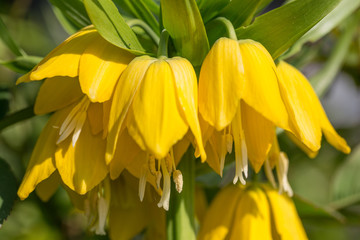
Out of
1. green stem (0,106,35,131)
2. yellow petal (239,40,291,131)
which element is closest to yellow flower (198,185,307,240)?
yellow petal (239,40,291,131)

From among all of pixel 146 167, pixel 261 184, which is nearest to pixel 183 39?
pixel 146 167

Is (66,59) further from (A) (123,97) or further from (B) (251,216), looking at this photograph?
(B) (251,216)

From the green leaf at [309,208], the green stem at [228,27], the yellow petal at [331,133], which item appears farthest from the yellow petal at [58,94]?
the green leaf at [309,208]

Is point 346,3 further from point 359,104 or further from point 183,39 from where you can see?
point 359,104

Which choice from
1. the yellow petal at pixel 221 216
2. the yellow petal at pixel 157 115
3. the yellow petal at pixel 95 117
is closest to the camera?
the yellow petal at pixel 157 115

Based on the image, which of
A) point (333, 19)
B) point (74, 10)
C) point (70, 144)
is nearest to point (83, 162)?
point (70, 144)

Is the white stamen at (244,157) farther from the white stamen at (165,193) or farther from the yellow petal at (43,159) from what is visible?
the yellow petal at (43,159)
